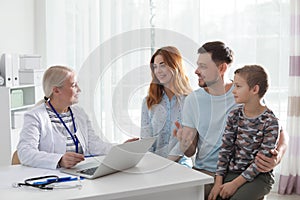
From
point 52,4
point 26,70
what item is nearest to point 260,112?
point 26,70

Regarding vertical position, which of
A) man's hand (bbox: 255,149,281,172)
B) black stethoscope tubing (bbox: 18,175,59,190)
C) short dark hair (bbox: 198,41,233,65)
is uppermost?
short dark hair (bbox: 198,41,233,65)

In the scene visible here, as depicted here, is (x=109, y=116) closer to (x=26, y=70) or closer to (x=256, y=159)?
(x=256, y=159)

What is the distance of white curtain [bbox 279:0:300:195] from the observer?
312 centimetres

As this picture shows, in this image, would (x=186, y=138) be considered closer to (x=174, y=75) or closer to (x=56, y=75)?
(x=174, y=75)

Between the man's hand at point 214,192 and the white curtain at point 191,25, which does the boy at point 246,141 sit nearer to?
the man's hand at point 214,192

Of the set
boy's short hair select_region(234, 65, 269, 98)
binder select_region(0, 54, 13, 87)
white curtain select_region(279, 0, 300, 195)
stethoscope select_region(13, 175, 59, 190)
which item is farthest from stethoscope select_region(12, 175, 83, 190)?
white curtain select_region(279, 0, 300, 195)

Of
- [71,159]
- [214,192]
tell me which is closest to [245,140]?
[214,192]

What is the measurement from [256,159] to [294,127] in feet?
4.50

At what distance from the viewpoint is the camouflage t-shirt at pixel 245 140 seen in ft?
6.31

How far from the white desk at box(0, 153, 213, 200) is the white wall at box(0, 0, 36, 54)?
6.63ft

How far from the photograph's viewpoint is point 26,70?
137 inches

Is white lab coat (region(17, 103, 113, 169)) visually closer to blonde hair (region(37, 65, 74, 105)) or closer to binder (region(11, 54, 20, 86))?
blonde hair (region(37, 65, 74, 105))

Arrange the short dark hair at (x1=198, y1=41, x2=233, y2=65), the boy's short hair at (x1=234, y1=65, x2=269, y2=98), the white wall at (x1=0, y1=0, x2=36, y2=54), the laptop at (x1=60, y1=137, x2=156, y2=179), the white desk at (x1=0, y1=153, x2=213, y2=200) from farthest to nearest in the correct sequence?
the white wall at (x1=0, y1=0, x2=36, y2=54) < the boy's short hair at (x1=234, y1=65, x2=269, y2=98) < the short dark hair at (x1=198, y1=41, x2=233, y2=65) < the laptop at (x1=60, y1=137, x2=156, y2=179) < the white desk at (x1=0, y1=153, x2=213, y2=200)

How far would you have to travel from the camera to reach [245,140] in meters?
1.98
